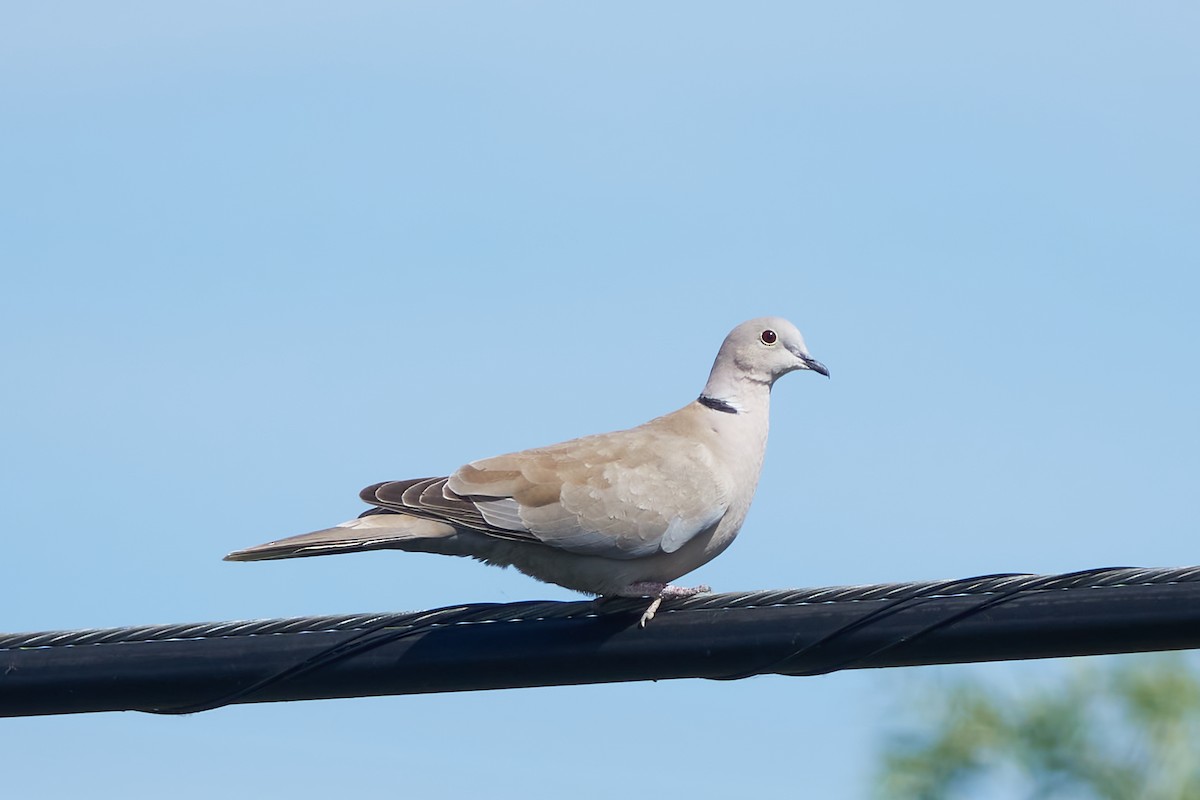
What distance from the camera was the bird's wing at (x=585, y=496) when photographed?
18.7 feet

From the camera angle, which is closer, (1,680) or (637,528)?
(1,680)

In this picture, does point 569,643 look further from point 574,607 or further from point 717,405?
point 717,405

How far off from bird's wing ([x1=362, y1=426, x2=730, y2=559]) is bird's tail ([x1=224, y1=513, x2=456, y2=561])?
0.06 metres

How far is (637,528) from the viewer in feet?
19.3

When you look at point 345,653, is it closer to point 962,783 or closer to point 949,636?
point 949,636

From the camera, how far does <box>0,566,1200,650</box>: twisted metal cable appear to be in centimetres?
421

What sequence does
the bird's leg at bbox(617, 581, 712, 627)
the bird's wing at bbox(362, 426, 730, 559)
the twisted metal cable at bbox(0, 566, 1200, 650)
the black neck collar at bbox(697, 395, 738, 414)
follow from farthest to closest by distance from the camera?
the black neck collar at bbox(697, 395, 738, 414), the bird's wing at bbox(362, 426, 730, 559), the bird's leg at bbox(617, 581, 712, 627), the twisted metal cable at bbox(0, 566, 1200, 650)

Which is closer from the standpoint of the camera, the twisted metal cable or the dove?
the twisted metal cable

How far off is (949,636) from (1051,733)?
10910 millimetres

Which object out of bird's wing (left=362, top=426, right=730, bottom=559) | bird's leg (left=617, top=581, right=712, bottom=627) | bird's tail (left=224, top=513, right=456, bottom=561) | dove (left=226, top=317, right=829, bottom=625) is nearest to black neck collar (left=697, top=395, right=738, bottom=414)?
dove (left=226, top=317, right=829, bottom=625)


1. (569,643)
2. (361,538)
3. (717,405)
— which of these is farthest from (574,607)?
(717,405)

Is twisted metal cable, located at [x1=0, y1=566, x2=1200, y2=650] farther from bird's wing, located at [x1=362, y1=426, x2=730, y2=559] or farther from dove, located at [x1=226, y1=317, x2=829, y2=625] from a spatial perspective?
bird's wing, located at [x1=362, y1=426, x2=730, y2=559]

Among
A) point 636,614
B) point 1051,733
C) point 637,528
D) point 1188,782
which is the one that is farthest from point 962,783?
point 636,614

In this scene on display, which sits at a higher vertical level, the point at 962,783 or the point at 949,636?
the point at 949,636
